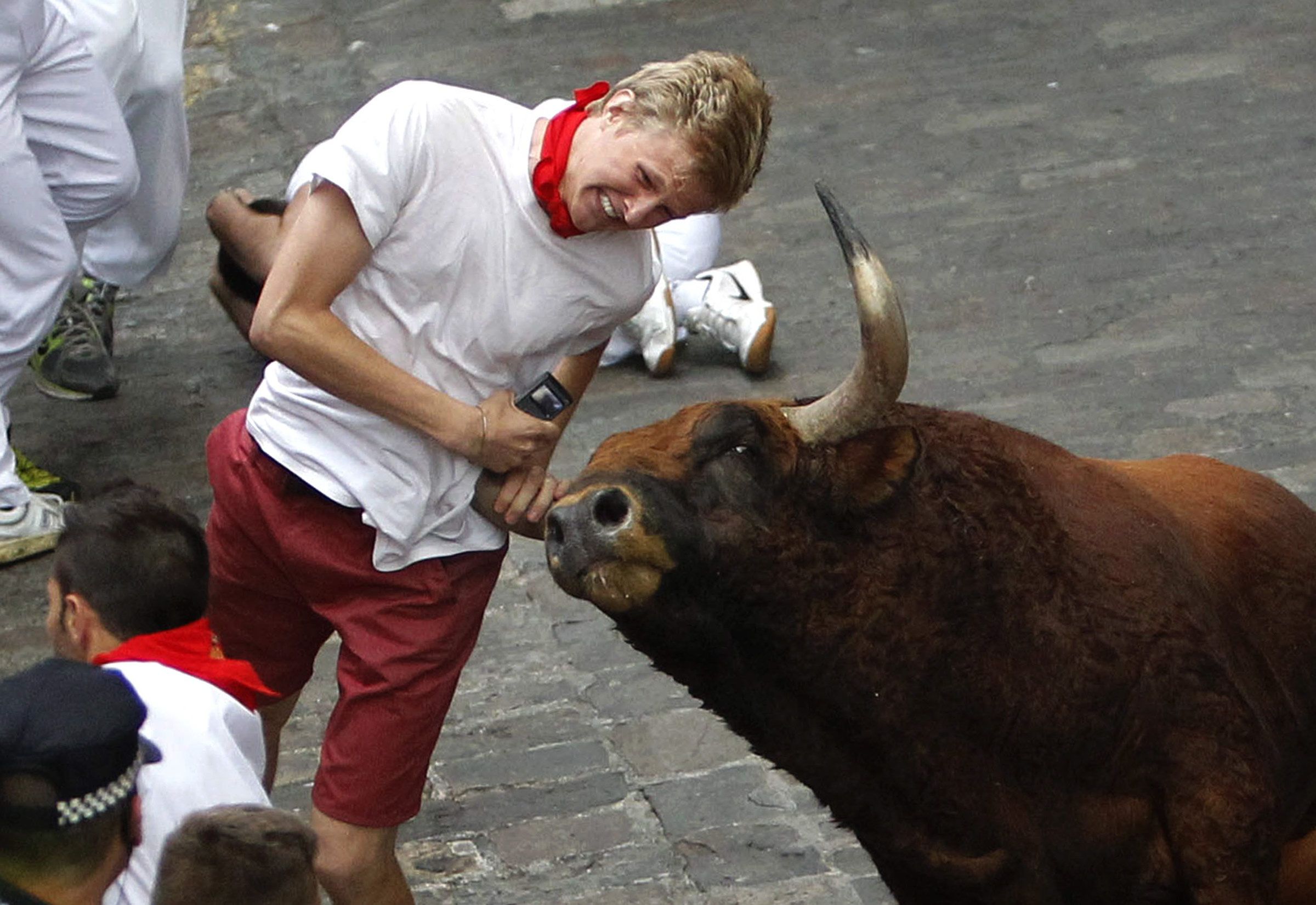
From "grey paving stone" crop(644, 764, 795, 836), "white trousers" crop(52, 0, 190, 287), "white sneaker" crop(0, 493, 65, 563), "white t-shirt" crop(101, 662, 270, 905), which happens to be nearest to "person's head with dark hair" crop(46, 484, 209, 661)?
"white t-shirt" crop(101, 662, 270, 905)

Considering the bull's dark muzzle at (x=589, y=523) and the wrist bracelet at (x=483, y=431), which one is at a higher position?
the bull's dark muzzle at (x=589, y=523)

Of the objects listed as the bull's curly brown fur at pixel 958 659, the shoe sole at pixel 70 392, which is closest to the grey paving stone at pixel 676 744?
the bull's curly brown fur at pixel 958 659

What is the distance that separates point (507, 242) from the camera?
3574mm

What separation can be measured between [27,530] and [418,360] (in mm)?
2454

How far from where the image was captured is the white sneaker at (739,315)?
6.57 metres

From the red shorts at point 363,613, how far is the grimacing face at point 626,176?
0.73 metres

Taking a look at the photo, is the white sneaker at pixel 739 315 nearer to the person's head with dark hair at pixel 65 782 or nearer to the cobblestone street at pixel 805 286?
the cobblestone street at pixel 805 286

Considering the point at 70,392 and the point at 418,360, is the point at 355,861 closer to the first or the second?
the point at 418,360

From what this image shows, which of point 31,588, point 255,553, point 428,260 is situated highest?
point 428,260

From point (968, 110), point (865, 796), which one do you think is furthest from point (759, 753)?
point (968, 110)

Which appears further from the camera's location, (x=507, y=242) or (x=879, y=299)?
(x=507, y=242)

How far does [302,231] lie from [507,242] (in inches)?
→ 14.2

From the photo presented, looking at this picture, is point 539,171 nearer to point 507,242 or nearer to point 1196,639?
point 507,242

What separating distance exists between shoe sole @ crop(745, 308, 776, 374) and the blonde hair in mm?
3046
